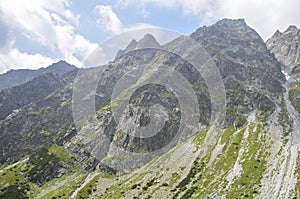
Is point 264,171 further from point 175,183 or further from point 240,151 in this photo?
point 175,183

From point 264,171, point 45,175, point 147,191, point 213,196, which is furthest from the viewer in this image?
point 45,175

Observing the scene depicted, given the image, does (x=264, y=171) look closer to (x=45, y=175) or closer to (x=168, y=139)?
(x=168, y=139)

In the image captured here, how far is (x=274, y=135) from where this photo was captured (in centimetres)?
15062

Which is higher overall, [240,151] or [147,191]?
[240,151]

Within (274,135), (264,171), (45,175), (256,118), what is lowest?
(45,175)

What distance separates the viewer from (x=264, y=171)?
11581cm

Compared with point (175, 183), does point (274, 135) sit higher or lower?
higher

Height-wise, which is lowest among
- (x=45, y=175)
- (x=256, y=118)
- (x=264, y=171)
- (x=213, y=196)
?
(x=45, y=175)

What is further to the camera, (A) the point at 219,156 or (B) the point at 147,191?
(A) the point at 219,156

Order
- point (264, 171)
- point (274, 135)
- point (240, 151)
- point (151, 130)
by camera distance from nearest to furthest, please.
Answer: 1. point (264, 171)
2. point (240, 151)
3. point (274, 135)
4. point (151, 130)

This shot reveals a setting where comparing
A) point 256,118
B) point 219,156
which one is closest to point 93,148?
point 219,156

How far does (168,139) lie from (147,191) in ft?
187

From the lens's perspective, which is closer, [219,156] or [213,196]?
[213,196]

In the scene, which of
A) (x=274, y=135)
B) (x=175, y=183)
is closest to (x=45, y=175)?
(x=175, y=183)
